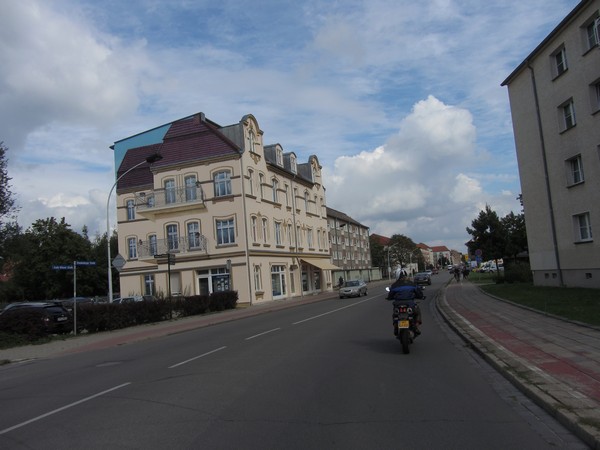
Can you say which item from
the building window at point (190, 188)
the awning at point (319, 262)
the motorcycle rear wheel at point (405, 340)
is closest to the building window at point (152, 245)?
the building window at point (190, 188)

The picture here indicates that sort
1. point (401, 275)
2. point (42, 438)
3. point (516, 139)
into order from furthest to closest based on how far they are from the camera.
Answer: point (516, 139)
point (401, 275)
point (42, 438)

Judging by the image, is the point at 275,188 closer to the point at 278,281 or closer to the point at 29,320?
the point at 278,281

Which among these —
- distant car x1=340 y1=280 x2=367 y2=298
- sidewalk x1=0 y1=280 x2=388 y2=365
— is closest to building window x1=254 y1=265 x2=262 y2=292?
distant car x1=340 y1=280 x2=367 y2=298

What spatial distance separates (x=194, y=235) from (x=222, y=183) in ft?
15.2

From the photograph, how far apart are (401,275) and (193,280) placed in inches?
1152

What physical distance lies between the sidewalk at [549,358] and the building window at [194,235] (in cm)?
2680

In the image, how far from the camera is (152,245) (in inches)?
1644

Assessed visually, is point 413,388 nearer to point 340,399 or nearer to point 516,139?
point 340,399

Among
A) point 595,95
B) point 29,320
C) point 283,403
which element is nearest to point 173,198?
point 29,320

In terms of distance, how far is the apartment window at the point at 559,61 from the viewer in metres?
23.9

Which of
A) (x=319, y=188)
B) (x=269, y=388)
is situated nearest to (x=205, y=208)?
(x=319, y=188)

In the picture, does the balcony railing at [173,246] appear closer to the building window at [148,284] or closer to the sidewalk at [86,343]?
the building window at [148,284]

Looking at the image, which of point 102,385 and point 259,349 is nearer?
point 102,385

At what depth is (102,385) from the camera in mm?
8992
